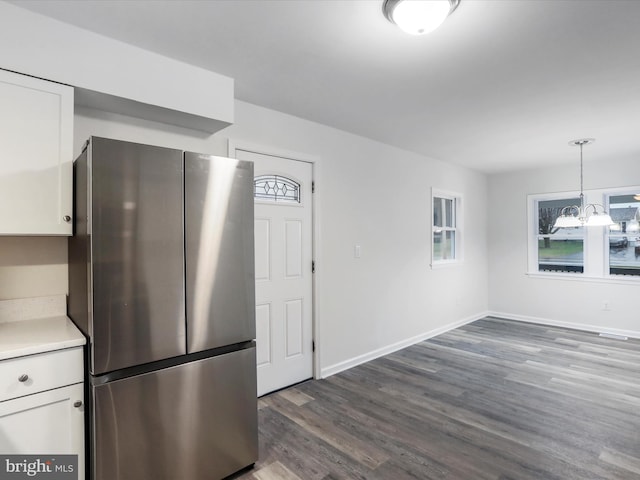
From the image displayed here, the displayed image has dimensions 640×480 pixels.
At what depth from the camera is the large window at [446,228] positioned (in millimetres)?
5168

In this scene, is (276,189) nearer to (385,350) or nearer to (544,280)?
(385,350)

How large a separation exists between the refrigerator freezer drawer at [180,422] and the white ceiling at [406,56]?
5.88ft

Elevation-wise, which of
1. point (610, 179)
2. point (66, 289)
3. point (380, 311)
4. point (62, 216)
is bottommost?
point (380, 311)

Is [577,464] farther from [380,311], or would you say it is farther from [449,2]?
[449,2]

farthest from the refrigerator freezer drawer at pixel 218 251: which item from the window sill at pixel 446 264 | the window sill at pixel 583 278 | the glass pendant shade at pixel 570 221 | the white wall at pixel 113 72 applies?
the window sill at pixel 583 278

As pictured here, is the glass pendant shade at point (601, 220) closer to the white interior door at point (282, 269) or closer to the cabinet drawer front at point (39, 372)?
the white interior door at point (282, 269)

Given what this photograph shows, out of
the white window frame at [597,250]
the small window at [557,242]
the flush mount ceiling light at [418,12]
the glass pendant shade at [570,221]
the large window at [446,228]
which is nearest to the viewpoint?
the flush mount ceiling light at [418,12]

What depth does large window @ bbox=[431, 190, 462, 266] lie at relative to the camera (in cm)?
517

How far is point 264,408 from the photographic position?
2.87 m

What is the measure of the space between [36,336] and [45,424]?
1.29ft

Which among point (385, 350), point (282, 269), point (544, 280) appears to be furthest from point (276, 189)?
point (544, 280)

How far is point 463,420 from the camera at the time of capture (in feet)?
8.75

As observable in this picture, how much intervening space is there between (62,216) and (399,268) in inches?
137

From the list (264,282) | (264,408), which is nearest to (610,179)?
(264,282)
